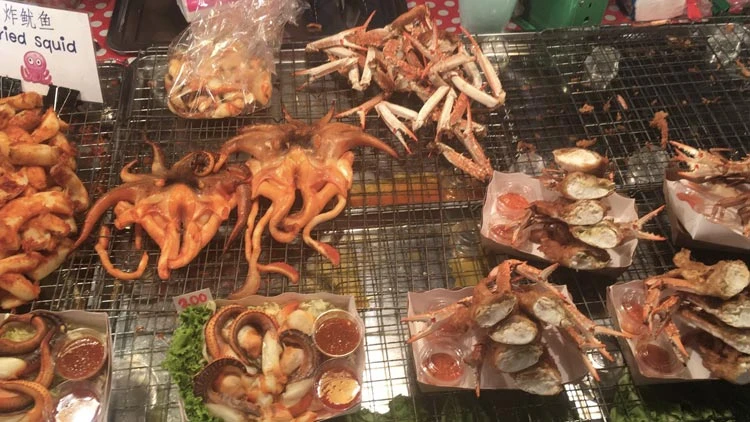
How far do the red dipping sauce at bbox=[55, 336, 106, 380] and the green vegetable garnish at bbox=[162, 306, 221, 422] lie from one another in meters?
0.30

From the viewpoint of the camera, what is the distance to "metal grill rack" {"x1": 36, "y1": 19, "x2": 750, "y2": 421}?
→ 2.31m

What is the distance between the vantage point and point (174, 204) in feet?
8.77

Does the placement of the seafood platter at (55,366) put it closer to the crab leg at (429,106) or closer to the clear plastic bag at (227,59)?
the clear plastic bag at (227,59)

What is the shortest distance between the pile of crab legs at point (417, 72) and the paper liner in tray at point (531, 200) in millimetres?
294

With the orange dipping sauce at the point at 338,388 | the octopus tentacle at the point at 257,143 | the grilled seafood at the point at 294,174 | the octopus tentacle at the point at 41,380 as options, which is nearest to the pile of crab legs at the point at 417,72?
the grilled seafood at the point at 294,174

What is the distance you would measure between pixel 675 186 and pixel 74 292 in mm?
3066

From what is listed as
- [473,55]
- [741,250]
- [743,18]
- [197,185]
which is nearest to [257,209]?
[197,185]

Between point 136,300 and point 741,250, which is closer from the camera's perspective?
point 136,300

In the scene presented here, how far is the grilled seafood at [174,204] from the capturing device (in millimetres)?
2576

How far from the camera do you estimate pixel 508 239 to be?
262 centimetres

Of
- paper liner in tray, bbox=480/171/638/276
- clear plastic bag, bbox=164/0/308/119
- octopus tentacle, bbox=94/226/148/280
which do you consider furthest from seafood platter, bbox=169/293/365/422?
clear plastic bag, bbox=164/0/308/119

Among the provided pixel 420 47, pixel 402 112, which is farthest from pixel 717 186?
pixel 420 47

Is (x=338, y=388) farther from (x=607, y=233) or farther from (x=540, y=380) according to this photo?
(x=607, y=233)

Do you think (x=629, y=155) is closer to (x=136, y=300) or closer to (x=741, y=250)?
(x=741, y=250)
